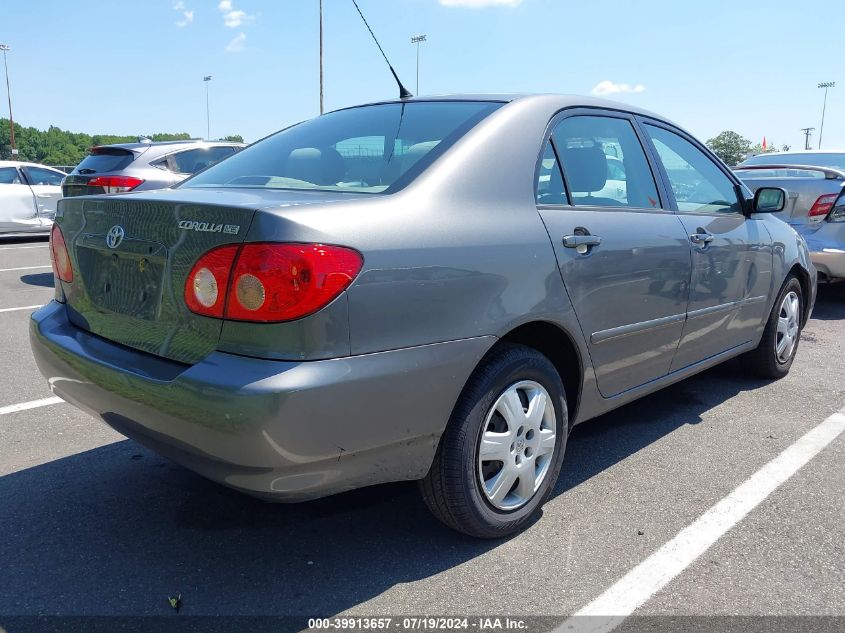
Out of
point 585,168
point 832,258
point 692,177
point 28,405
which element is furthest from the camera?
point 832,258

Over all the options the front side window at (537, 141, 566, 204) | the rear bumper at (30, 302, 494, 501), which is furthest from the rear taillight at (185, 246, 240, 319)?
the front side window at (537, 141, 566, 204)

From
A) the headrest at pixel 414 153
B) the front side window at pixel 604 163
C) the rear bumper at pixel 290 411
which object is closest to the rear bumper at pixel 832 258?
the front side window at pixel 604 163

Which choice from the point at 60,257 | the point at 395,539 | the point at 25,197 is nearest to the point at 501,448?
the point at 395,539

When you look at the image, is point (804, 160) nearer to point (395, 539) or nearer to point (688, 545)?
point (688, 545)

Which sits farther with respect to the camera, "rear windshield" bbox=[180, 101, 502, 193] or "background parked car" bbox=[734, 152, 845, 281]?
"background parked car" bbox=[734, 152, 845, 281]

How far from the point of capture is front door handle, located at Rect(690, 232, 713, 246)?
3.45m

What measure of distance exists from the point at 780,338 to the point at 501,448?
9.73 ft

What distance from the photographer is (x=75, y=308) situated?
2.69 metres

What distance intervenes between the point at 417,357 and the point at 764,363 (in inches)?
129

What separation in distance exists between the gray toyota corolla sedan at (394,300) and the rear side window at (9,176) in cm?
1078

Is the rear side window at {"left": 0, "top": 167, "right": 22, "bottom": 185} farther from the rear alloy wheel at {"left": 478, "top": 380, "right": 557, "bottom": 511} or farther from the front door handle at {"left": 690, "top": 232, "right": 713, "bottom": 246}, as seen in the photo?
the rear alloy wheel at {"left": 478, "top": 380, "right": 557, "bottom": 511}

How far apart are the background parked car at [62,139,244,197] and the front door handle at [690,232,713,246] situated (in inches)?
217

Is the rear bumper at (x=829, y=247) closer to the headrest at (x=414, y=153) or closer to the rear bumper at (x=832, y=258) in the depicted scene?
the rear bumper at (x=832, y=258)

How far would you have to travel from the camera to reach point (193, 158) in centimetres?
880
